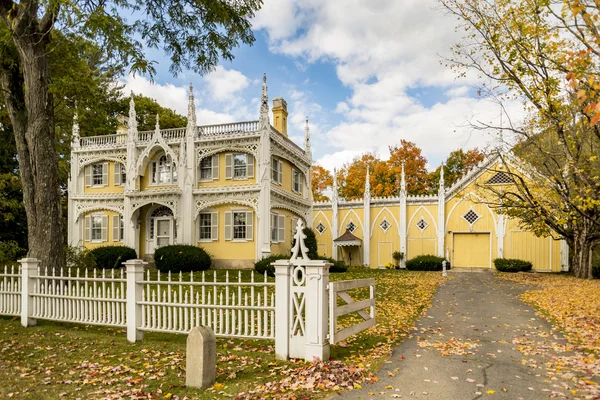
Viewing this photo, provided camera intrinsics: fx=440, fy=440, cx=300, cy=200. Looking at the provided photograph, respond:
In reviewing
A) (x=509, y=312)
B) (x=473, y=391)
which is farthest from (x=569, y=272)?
(x=473, y=391)

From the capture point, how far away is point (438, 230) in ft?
95.0

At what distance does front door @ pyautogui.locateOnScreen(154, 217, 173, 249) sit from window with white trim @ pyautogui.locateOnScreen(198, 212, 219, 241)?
214 cm

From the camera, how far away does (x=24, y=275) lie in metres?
9.54

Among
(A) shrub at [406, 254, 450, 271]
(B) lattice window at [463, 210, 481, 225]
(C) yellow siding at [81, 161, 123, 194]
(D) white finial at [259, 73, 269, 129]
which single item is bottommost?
(A) shrub at [406, 254, 450, 271]

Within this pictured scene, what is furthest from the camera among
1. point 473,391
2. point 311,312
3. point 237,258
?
point 237,258

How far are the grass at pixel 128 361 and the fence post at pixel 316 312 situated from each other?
244 mm

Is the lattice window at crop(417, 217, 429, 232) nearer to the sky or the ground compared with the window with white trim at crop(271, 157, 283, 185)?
nearer to the ground

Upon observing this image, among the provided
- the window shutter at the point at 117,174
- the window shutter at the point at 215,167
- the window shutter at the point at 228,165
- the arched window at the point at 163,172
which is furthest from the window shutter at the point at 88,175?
the window shutter at the point at 228,165

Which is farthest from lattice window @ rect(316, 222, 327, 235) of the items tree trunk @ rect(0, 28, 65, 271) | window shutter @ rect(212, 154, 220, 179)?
tree trunk @ rect(0, 28, 65, 271)

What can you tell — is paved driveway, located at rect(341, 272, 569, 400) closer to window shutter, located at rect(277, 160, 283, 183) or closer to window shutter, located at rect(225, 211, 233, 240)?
window shutter, located at rect(225, 211, 233, 240)

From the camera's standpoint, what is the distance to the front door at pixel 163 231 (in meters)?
26.1

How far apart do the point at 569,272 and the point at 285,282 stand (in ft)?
80.7

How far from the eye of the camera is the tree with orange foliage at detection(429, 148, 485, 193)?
39.2 metres

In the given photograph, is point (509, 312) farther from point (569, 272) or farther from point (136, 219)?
point (136, 219)
